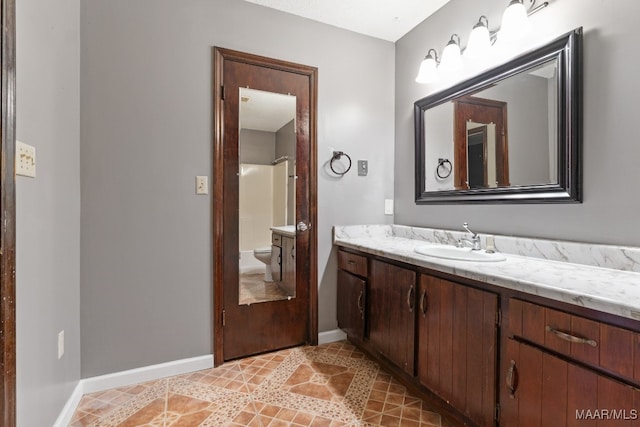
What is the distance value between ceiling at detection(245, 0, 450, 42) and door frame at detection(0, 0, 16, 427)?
154 centimetres

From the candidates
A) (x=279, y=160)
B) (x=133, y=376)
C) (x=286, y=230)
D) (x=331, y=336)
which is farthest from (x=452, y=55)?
(x=133, y=376)

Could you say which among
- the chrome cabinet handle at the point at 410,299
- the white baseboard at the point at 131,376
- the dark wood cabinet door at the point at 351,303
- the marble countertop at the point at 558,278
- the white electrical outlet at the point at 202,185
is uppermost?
the white electrical outlet at the point at 202,185

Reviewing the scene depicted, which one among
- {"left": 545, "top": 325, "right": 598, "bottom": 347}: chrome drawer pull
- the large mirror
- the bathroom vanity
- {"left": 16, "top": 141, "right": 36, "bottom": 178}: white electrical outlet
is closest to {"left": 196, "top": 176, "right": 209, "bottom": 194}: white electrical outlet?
{"left": 16, "top": 141, "right": 36, "bottom": 178}: white electrical outlet

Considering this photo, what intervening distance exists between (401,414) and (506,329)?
0.77 meters

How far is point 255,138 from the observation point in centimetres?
215

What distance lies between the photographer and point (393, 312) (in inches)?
69.8

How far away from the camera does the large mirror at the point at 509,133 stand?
1433mm

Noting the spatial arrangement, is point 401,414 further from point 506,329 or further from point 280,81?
point 280,81

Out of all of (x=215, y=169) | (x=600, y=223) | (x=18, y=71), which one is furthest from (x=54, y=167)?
(x=600, y=223)

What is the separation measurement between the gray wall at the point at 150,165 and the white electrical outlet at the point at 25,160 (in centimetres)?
58

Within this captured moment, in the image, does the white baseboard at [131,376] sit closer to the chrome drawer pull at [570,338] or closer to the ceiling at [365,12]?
the chrome drawer pull at [570,338]

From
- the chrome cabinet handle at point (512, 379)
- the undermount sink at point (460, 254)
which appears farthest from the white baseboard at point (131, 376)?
the chrome cabinet handle at point (512, 379)

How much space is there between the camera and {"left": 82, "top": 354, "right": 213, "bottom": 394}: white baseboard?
1.75m

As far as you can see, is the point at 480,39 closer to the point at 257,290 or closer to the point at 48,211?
the point at 257,290
